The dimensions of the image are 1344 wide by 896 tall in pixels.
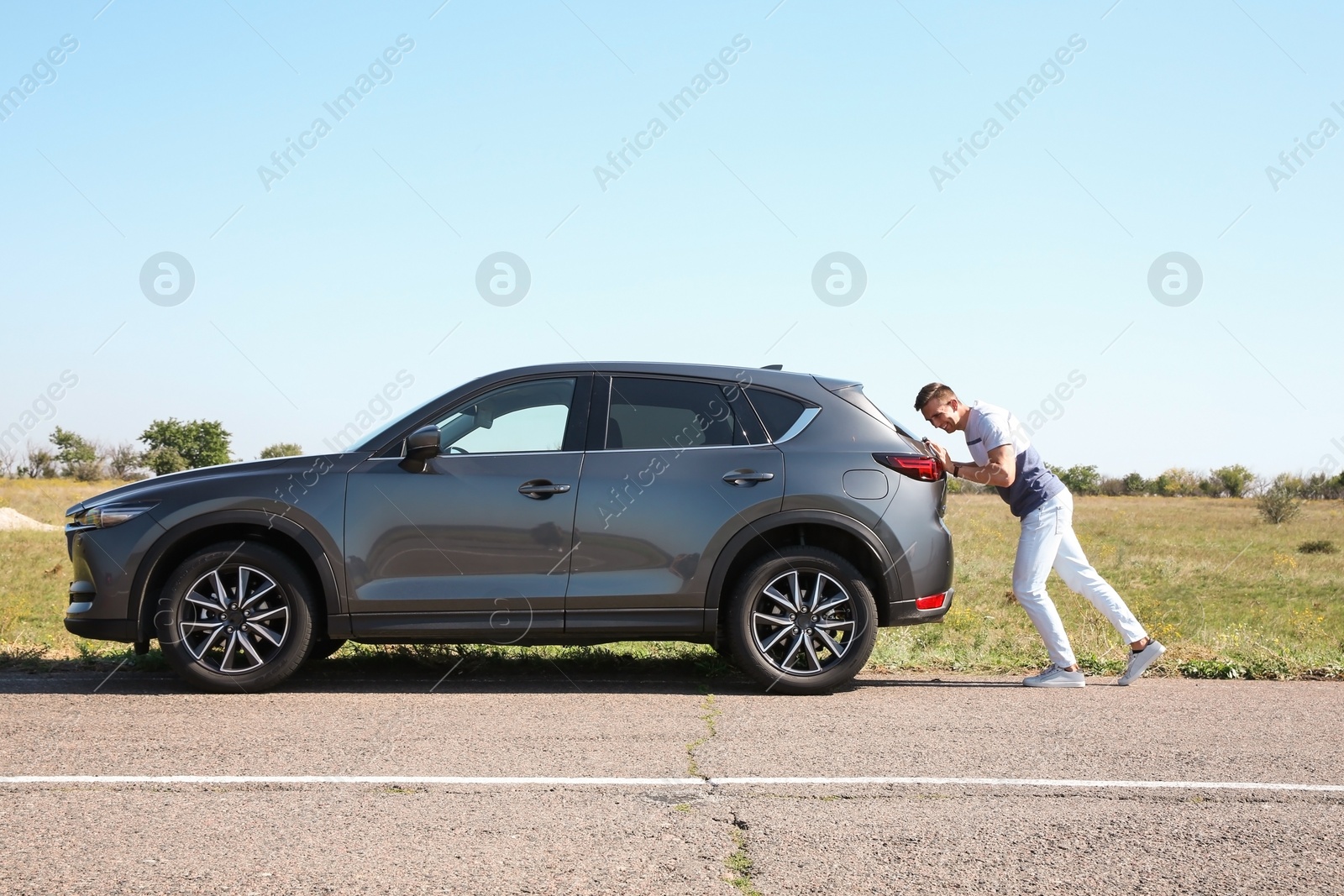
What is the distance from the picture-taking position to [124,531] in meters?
6.74

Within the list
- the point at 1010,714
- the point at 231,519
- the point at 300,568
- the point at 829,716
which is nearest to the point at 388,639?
the point at 300,568

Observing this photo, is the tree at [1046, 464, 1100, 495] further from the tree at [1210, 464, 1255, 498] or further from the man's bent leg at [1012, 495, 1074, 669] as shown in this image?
the man's bent leg at [1012, 495, 1074, 669]

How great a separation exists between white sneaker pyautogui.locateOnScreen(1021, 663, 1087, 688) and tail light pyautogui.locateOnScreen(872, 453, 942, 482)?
1482mm

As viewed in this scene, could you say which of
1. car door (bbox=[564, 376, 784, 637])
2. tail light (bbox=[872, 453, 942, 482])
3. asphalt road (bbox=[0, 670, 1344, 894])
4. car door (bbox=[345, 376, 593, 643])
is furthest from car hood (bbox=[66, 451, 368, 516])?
tail light (bbox=[872, 453, 942, 482])

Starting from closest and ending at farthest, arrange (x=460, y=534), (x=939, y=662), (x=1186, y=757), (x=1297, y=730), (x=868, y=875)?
(x=868, y=875)
(x=1186, y=757)
(x=1297, y=730)
(x=460, y=534)
(x=939, y=662)

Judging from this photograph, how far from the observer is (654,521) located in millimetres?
6738

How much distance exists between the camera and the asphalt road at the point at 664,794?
3.62 meters

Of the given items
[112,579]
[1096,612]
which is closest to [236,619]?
[112,579]

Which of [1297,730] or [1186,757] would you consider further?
[1297,730]

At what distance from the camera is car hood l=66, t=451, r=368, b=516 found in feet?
22.3

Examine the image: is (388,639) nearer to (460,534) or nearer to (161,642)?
(460,534)

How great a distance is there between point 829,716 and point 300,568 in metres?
3.14

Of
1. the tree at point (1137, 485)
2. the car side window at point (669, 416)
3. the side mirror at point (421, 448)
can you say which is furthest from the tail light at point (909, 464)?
the tree at point (1137, 485)

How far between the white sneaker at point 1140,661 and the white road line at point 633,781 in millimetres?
2483
